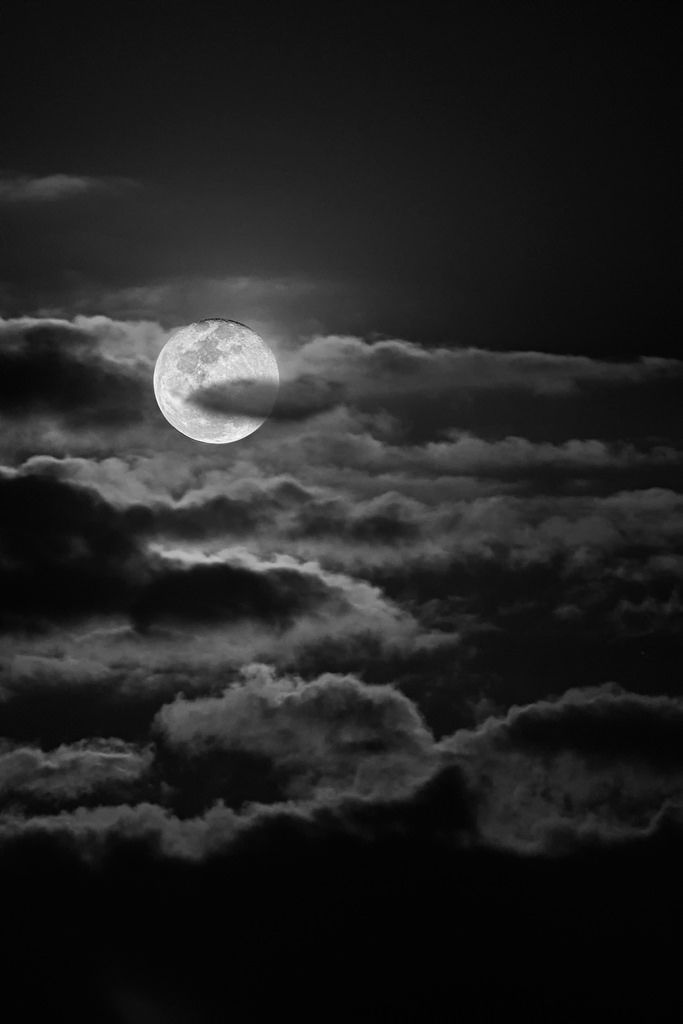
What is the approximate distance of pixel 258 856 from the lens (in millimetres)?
79938

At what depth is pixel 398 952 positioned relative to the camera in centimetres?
8838

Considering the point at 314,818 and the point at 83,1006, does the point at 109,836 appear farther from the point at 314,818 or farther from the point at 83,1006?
the point at 314,818

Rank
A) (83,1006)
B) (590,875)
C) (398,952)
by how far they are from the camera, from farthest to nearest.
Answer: (398,952) < (590,875) < (83,1006)

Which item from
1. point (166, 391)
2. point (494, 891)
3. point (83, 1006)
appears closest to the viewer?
point (166, 391)

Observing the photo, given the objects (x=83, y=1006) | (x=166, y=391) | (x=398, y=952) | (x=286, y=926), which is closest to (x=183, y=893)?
(x=83, y=1006)

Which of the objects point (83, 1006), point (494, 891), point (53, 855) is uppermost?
point (53, 855)

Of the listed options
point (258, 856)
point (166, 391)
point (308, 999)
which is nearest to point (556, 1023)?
point (308, 999)

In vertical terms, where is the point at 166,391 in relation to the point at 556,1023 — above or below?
above

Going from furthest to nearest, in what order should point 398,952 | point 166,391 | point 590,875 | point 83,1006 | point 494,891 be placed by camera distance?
1. point 398,952
2. point 494,891
3. point 590,875
4. point 83,1006
5. point 166,391

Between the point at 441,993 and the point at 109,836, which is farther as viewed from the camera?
the point at 441,993

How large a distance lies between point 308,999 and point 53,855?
31170 mm

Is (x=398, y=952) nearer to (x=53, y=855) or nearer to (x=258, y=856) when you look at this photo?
(x=258, y=856)

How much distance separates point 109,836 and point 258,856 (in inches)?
602

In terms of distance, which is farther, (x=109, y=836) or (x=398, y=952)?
(x=398, y=952)
